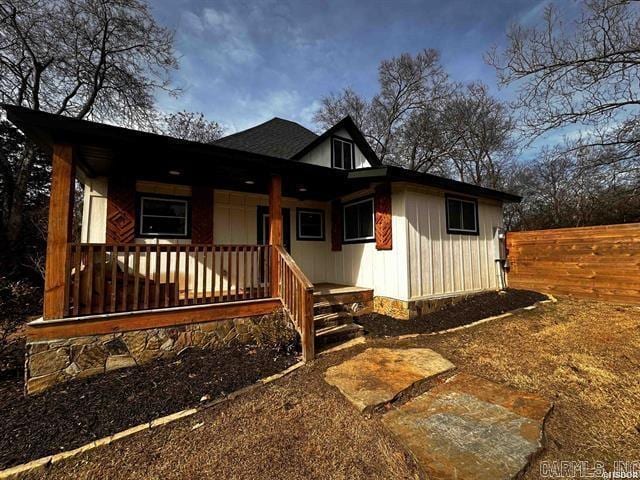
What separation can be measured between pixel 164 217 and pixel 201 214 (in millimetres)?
718

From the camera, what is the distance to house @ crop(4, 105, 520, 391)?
333 cm

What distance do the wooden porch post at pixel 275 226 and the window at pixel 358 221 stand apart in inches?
89.8

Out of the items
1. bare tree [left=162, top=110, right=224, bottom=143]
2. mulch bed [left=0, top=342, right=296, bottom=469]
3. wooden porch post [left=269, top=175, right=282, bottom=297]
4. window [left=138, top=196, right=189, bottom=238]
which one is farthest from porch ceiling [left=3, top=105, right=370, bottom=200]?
bare tree [left=162, top=110, right=224, bottom=143]

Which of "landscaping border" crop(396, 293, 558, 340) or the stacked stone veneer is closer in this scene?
the stacked stone veneer

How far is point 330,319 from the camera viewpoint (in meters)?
4.51

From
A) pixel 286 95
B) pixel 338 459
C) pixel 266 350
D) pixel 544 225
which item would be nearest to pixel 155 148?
→ pixel 266 350

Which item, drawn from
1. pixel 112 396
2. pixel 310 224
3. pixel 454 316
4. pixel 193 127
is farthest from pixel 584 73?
pixel 193 127

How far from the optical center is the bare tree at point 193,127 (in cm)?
1605

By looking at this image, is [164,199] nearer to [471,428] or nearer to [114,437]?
[114,437]

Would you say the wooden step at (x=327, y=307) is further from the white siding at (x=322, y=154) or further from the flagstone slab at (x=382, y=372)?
the white siding at (x=322, y=154)

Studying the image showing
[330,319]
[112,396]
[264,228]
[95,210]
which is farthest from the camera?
[264,228]

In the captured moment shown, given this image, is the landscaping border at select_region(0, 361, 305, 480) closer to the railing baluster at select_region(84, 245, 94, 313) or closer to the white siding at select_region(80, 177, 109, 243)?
the railing baluster at select_region(84, 245, 94, 313)

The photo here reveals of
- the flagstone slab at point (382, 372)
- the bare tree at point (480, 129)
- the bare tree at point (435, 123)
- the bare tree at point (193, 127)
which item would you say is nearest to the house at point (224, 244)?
the flagstone slab at point (382, 372)

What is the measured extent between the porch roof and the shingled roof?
2.36 meters
